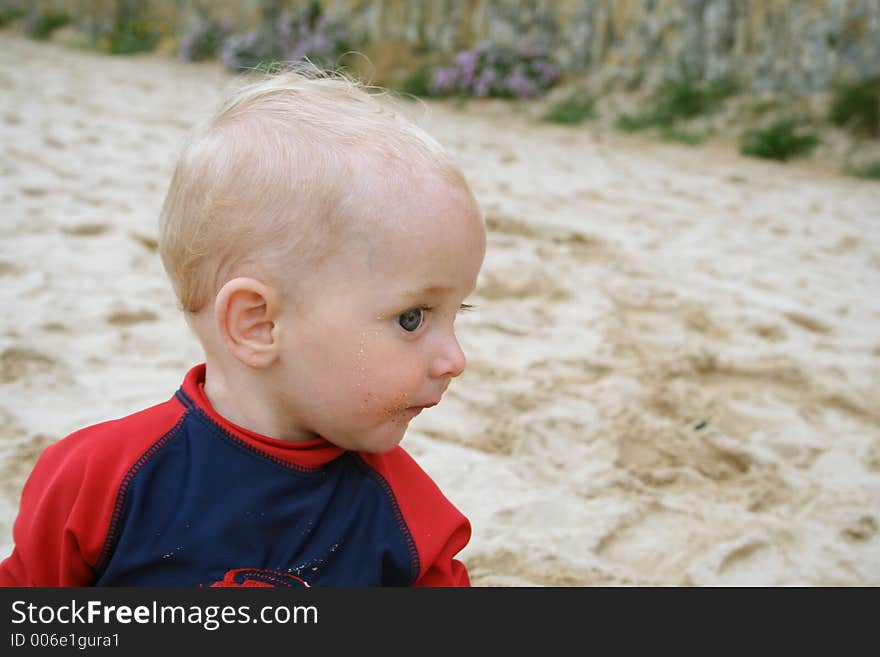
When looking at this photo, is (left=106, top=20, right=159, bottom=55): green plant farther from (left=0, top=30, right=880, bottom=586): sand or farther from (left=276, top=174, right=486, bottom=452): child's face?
(left=276, top=174, right=486, bottom=452): child's face

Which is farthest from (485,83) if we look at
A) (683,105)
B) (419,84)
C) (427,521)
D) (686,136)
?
(427,521)

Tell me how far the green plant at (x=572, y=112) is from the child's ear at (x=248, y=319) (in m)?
7.64

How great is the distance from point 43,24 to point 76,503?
15.3 metres

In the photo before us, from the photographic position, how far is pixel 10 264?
310cm

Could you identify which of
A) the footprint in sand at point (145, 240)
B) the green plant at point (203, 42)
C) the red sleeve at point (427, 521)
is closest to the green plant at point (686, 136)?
the footprint in sand at point (145, 240)

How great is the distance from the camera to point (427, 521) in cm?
140

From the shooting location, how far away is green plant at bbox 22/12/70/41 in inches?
569

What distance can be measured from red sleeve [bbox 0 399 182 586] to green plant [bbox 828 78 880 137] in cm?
719

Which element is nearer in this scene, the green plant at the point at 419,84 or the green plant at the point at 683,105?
the green plant at the point at 683,105

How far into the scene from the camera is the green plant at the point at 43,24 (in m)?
14.5

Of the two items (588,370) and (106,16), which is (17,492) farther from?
(106,16)

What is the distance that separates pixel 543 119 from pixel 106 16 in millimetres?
9056

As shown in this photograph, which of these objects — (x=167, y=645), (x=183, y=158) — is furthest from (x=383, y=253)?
(x=167, y=645)

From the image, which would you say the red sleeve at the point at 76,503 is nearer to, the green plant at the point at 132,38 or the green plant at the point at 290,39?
the green plant at the point at 290,39
